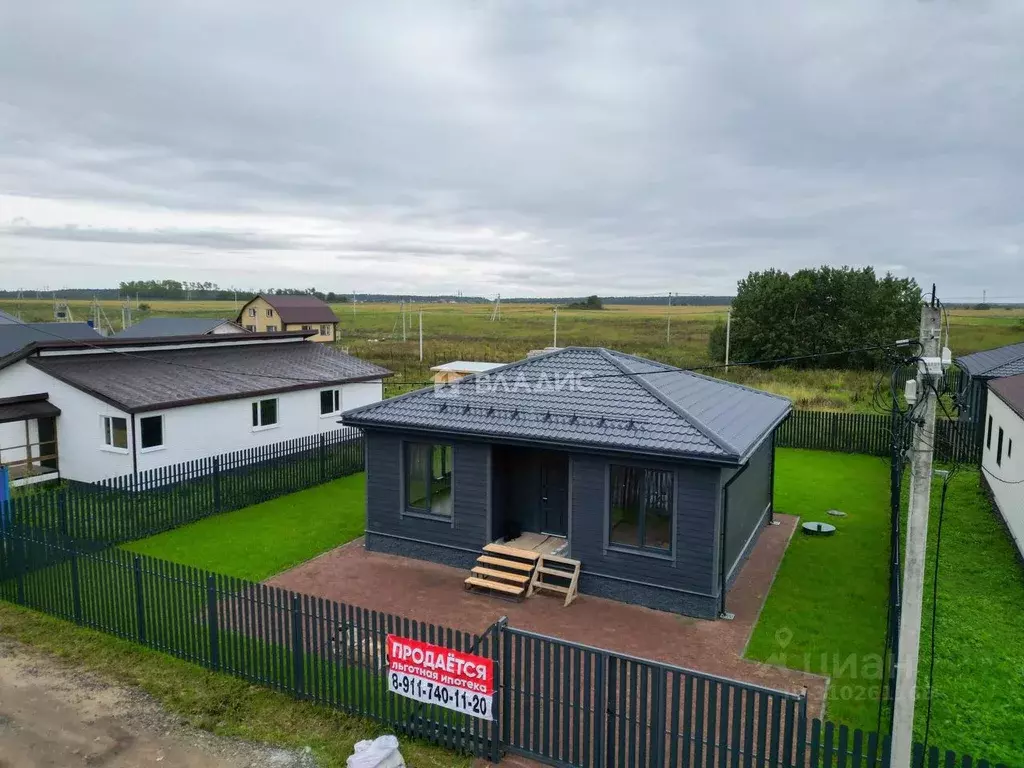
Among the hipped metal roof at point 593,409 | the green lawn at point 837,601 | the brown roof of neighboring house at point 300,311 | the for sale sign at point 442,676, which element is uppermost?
A: the brown roof of neighboring house at point 300,311

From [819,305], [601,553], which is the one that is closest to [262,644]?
[601,553]

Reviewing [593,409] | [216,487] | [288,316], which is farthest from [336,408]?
[288,316]

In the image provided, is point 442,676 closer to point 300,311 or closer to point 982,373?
point 982,373

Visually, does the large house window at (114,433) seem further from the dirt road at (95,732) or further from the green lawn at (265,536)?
the dirt road at (95,732)

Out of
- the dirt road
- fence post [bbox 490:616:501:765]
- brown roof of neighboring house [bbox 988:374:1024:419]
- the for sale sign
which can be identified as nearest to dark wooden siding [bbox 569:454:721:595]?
fence post [bbox 490:616:501:765]

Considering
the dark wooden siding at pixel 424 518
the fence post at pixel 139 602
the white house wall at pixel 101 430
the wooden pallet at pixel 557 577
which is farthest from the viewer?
the white house wall at pixel 101 430

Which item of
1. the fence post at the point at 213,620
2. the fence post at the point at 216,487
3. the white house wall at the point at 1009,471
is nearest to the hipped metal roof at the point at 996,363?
the white house wall at the point at 1009,471
